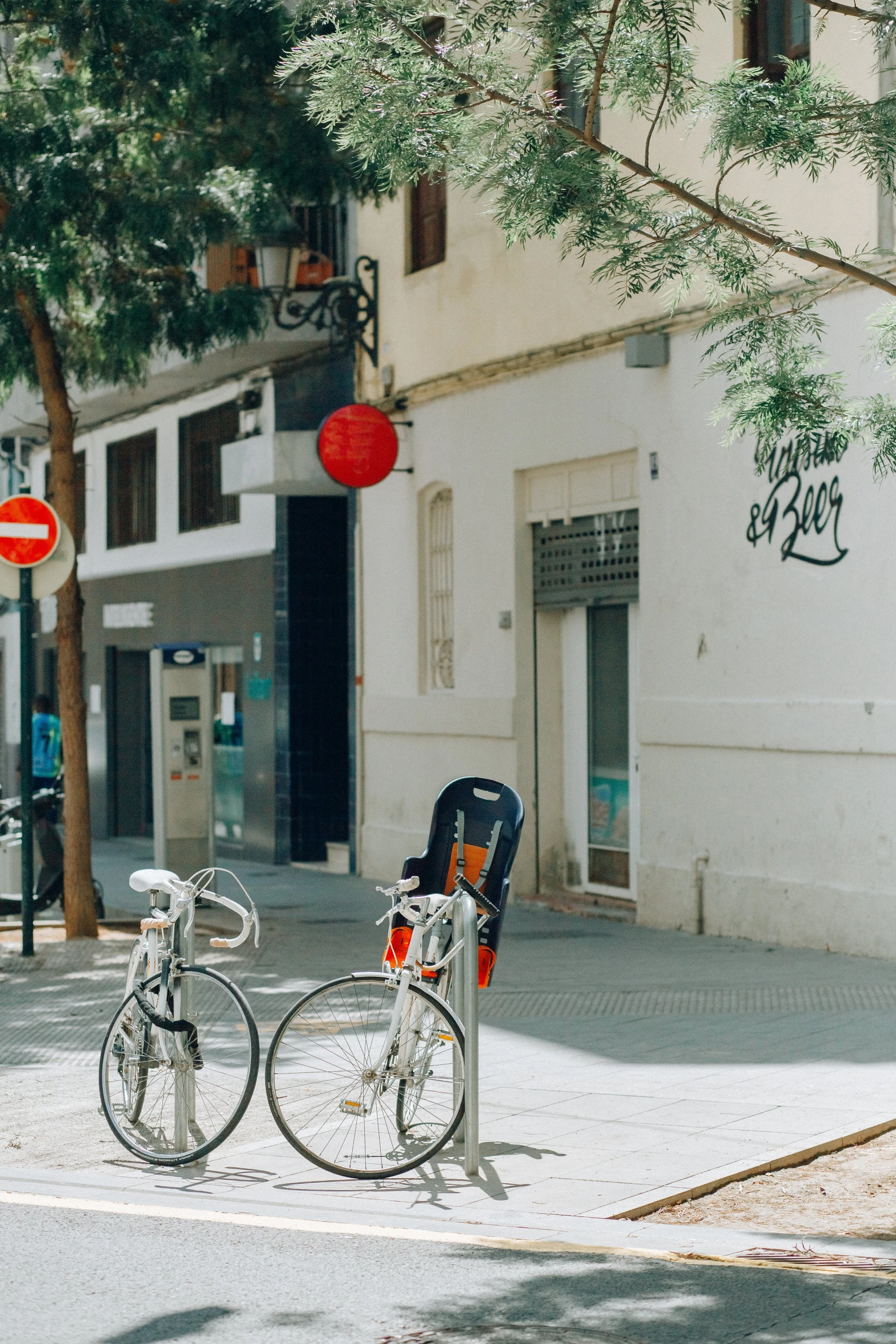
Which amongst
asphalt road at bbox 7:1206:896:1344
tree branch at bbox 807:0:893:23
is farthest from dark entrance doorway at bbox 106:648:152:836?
asphalt road at bbox 7:1206:896:1344

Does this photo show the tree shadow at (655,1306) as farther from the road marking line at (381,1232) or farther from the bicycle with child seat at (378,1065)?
the bicycle with child seat at (378,1065)

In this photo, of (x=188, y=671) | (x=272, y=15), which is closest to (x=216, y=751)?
(x=188, y=671)

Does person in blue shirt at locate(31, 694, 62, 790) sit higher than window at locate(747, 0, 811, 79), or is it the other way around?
window at locate(747, 0, 811, 79)

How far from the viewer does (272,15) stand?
13.5 m

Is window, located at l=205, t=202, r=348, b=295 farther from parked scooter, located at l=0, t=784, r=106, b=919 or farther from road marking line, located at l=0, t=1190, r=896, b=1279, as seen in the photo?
road marking line, located at l=0, t=1190, r=896, b=1279

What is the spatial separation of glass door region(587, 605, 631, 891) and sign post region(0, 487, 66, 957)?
4479 millimetres

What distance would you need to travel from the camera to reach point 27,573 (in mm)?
12406

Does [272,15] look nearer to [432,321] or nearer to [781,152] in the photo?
[432,321]

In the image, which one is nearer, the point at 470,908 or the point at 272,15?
the point at 470,908

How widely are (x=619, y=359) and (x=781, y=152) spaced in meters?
7.16

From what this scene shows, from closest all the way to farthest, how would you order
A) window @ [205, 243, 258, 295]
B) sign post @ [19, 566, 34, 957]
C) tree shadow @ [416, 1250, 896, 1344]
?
tree shadow @ [416, 1250, 896, 1344]
sign post @ [19, 566, 34, 957]
window @ [205, 243, 258, 295]

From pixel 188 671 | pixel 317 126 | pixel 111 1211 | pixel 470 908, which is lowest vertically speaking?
pixel 111 1211

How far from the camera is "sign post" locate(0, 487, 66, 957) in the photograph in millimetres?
12250

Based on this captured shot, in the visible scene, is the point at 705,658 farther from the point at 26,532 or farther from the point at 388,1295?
the point at 388,1295
